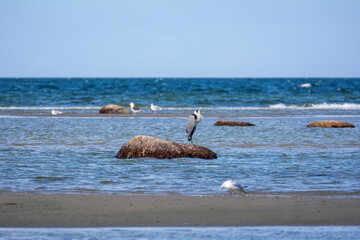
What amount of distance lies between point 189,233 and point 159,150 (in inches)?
281

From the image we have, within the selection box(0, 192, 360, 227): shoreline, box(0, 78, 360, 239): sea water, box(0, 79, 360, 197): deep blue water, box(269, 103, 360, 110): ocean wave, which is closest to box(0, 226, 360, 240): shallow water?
box(0, 78, 360, 239): sea water

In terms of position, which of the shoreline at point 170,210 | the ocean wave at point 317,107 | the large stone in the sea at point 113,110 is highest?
the shoreline at point 170,210

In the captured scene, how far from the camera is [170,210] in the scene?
8.48 metres

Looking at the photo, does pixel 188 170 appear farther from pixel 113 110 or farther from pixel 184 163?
pixel 113 110

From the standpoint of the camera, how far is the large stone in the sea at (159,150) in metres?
14.1

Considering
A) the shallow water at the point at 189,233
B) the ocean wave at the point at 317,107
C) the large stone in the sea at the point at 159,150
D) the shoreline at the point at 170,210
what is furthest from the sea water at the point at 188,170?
the ocean wave at the point at 317,107

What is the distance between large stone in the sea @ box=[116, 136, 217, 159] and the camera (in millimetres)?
14141

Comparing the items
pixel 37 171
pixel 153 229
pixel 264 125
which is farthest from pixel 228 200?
pixel 264 125

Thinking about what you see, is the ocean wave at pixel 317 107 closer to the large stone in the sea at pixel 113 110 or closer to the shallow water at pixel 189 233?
the large stone in the sea at pixel 113 110

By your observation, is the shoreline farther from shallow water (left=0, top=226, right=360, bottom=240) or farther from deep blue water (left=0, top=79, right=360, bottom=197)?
deep blue water (left=0, top=79, right=360, bottom=197)

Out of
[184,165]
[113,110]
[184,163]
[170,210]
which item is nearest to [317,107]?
[113,110]

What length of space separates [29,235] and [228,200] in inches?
143

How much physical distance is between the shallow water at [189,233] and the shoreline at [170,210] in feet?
0.86

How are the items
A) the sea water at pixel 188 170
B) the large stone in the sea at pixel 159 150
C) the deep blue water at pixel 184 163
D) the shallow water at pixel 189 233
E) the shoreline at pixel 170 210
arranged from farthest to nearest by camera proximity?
the large stone in the sea at pixel 159 150
the deep blue water at pixel 184 163
the shoreline at pixel 170 210
the sea water at pixel 188 170
the shallow water at pixel 189 233
